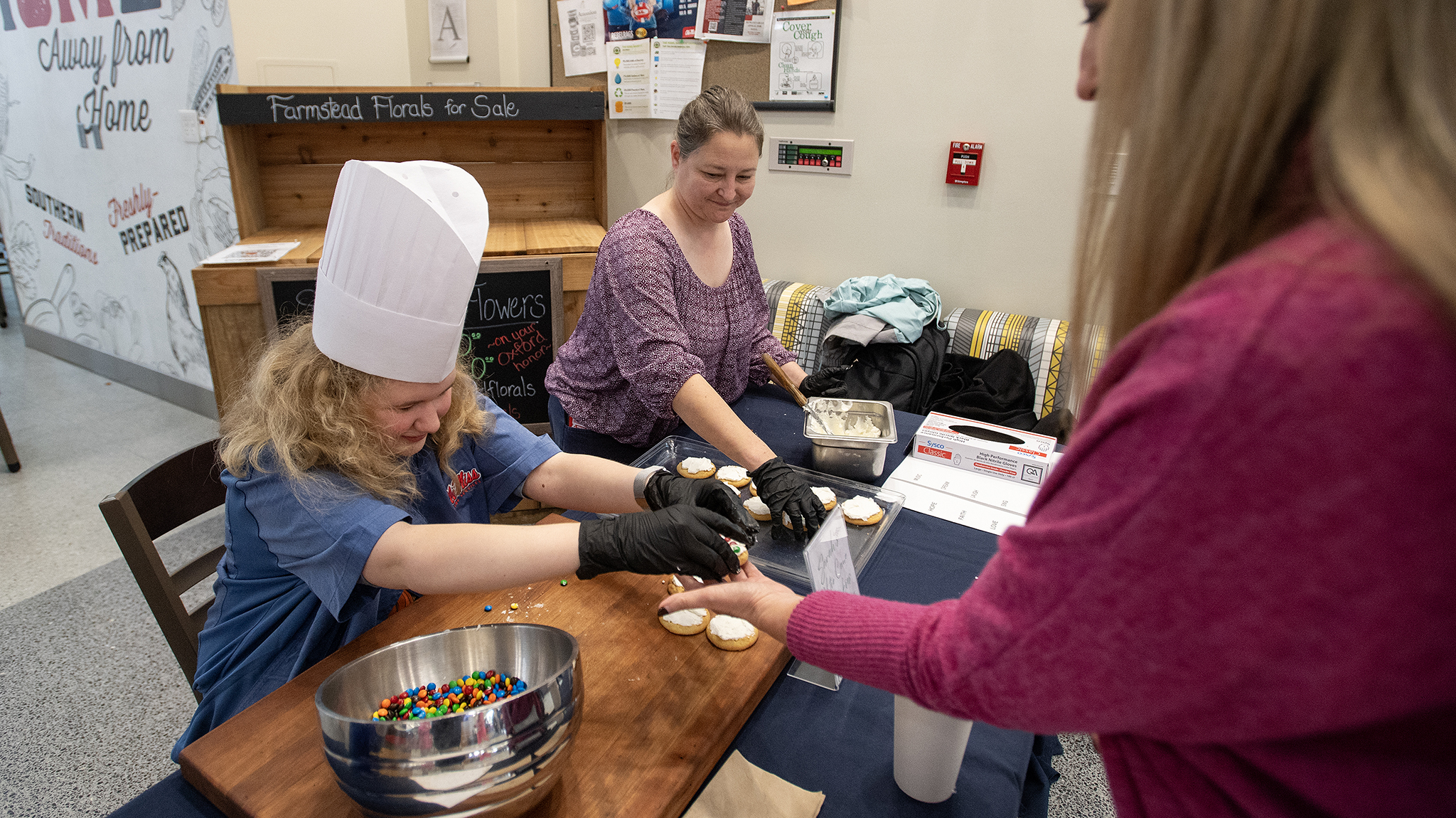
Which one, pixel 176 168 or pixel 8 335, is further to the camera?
pixel 8 335

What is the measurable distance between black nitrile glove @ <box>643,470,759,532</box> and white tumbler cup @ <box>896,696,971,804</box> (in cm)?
40

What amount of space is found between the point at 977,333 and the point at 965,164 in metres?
0.64

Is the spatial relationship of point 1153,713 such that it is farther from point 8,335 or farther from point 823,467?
point 8,335

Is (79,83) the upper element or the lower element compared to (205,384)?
upper

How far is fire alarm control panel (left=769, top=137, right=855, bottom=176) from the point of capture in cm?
312

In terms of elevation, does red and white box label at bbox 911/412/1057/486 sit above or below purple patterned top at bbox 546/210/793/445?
below

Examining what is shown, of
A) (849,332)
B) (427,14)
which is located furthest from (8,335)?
(849,332)

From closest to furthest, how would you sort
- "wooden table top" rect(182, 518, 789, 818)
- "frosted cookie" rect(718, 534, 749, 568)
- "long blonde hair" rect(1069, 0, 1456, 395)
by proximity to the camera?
"long blonde hair" rect(1069, 0, 1456, 395)
"wooden table top" rect(182, 518, 789, 818)
"frosted cookie" rect(718, 534, 749, 568)

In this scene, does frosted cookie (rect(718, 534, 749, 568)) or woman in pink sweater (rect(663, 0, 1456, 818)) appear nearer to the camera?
woman in pink sweater (rect(663, 0, 1456, 818))

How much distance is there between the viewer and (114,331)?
4176 mm

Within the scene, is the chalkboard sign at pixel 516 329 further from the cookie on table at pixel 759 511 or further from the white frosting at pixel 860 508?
the white frosting at pixel 860 508

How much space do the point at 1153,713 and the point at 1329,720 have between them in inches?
3.6

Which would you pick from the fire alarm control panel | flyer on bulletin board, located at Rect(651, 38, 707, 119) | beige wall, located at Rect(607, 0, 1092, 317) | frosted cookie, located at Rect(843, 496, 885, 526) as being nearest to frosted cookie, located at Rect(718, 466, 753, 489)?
frosted cookie, located at Rect(843, 496, 885, 526)

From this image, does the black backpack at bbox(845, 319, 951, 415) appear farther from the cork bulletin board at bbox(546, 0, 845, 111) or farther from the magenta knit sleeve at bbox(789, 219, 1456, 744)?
the magenta knit sleeve at bbox(789, 219, 1456, 744)
